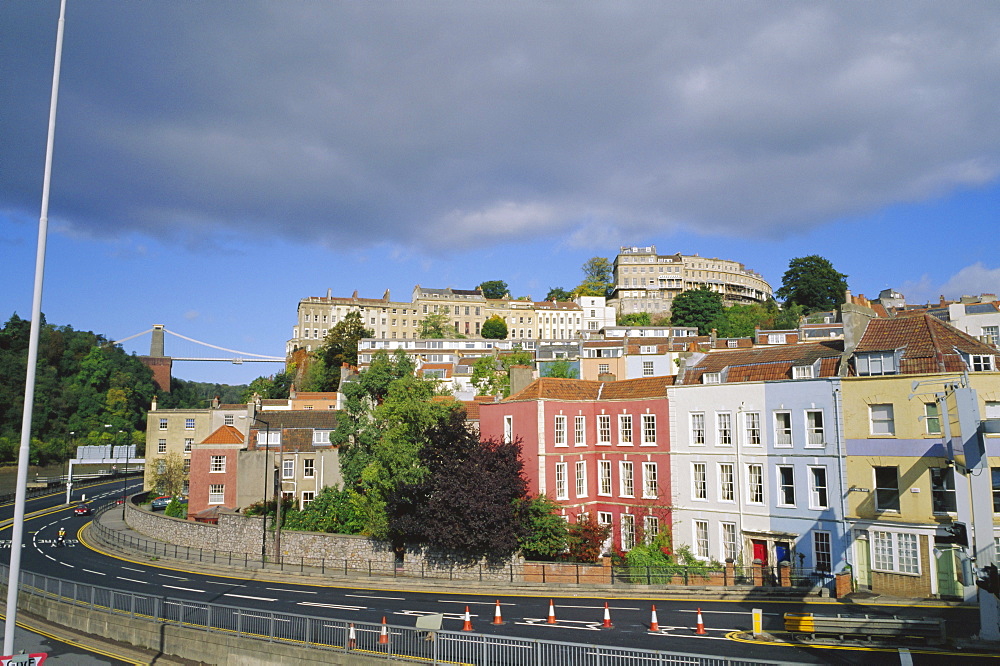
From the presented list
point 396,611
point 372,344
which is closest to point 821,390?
point 396,611

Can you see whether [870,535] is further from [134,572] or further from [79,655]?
[134,572]

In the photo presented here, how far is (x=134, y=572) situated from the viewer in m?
42.3

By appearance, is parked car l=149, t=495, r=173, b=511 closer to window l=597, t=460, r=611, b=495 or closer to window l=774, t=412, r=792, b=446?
window l=597, t=460, r=611, b=495

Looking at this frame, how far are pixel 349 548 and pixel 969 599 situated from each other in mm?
29969

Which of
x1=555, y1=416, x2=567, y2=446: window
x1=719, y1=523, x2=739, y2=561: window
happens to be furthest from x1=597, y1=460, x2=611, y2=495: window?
x1=719, y1=523, x2=739, y2=561: window

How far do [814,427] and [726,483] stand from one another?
18.9 feet

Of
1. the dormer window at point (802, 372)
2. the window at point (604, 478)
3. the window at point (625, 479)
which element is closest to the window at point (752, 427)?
the dormer window at point (802, 372)

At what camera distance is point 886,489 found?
101 feet

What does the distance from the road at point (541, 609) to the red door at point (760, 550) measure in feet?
22.0

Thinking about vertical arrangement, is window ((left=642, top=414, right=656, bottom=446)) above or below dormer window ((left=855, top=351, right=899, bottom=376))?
below

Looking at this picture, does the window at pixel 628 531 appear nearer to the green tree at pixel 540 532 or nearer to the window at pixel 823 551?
the green tree at pixel 540 532

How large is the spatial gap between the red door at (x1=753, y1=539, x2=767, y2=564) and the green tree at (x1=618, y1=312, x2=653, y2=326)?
99.3 metres

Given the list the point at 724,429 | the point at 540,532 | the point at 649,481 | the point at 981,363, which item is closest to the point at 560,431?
the point at 649,481

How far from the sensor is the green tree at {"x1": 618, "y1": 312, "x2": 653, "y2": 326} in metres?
135
